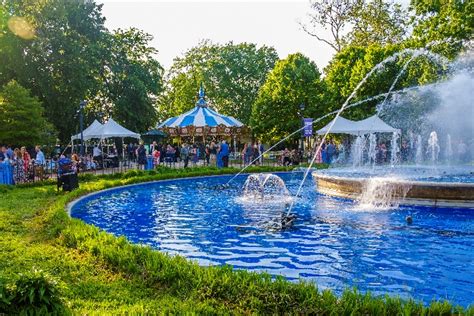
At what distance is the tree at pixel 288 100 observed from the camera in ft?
152

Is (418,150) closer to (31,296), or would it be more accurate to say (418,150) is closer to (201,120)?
(201,120)

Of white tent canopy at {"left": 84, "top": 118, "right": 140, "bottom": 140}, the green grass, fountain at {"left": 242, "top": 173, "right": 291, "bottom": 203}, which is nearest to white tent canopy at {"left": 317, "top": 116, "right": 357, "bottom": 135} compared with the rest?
fountain at {"left": 242, "top": 173, "right": 291, "bottom": 203}

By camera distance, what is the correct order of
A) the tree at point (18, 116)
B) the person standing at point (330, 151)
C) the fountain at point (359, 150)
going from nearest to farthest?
the tree at point (18, 116) → the person standing at point (330, 151) → the fountain at point (359, 150)

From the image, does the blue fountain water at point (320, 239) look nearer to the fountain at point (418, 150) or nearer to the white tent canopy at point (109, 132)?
the white tent canopy at point (109, 132)

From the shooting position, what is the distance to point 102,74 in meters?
44.8

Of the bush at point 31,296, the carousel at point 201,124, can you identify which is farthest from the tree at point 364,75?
the bush at point 31,296

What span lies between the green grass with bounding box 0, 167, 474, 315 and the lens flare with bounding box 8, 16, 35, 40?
2917cm

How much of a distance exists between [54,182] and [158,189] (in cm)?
470

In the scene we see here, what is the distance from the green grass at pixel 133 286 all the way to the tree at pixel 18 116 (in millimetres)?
20689

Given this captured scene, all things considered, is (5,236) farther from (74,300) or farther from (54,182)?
(54,182)

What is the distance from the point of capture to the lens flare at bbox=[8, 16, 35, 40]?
3501 cm

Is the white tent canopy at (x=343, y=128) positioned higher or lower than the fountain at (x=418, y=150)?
higher

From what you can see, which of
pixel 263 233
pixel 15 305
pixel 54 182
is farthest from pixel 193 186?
pixel 15 305

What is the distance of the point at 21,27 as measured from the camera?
35.3 meters
